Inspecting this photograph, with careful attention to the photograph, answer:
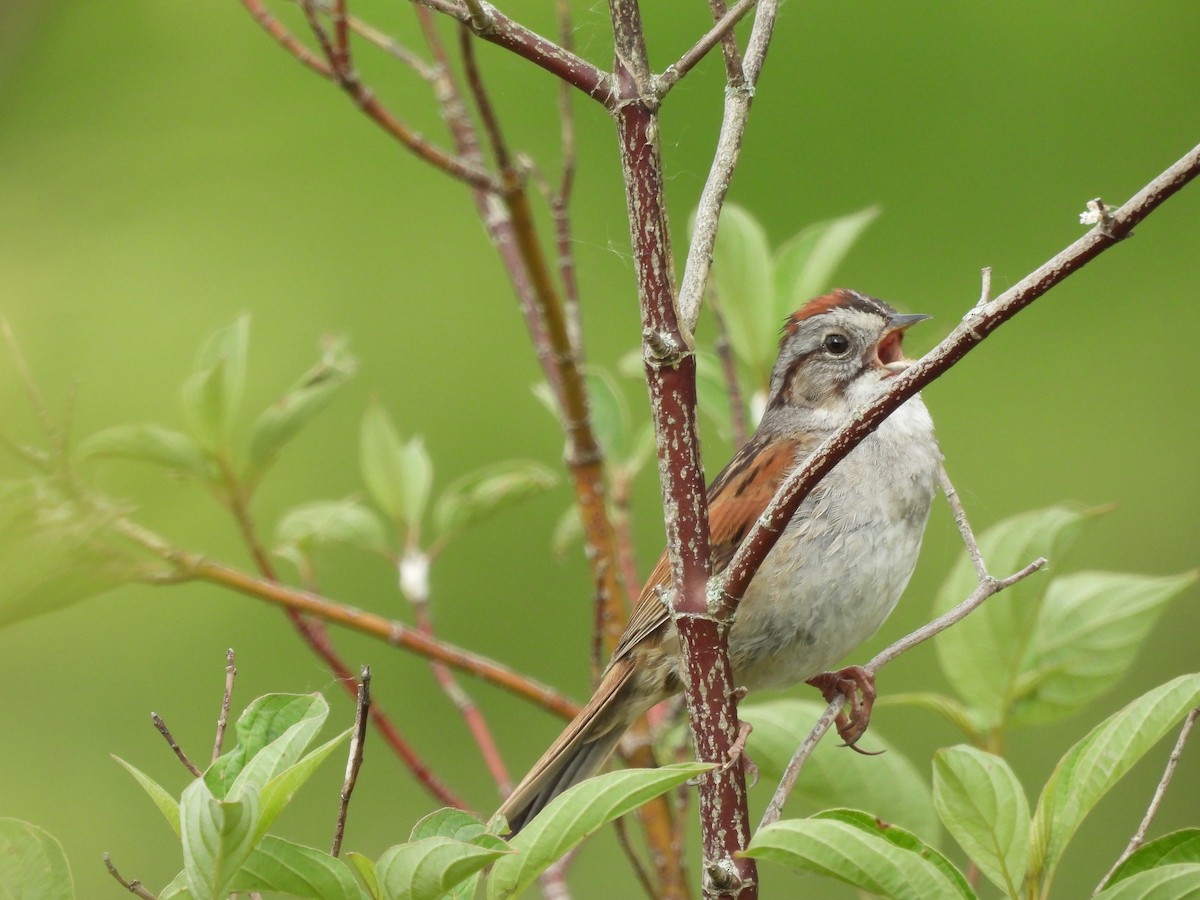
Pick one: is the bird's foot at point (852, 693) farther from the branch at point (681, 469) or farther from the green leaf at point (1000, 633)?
the branch at point (681, 469)

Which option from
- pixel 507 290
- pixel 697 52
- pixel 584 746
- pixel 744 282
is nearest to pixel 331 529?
pixel 584 746

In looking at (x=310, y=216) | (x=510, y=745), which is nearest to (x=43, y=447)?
(x=510, y=745)

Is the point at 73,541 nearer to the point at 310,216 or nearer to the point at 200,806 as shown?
the point at 200,806

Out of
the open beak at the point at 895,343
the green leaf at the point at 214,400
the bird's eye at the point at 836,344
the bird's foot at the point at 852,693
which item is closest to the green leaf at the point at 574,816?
the bird's foot at the point at 852,693

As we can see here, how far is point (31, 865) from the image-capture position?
3.54ft

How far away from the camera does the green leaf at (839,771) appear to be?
5.06 ft

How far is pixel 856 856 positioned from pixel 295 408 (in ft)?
3.41

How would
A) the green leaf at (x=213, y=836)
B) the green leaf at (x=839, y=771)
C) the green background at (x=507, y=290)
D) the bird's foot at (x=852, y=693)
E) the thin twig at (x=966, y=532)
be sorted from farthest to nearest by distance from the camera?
the green background at (x=507, y=290) < the bird's foot at (x=852, y=693) < the green leaf at (x=839, y=771) < the thin twig at (x=966, y=532) < the green leaf at (x=213, y=836)

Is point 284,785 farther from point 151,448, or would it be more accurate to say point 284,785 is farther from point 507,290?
point 507,290

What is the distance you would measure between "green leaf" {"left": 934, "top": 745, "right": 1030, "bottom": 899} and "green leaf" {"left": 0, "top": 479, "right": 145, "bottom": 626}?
0.76 metres

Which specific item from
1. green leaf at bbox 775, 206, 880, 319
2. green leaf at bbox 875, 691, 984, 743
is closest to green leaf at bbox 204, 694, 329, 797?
green leaf at bbox 875, 691, 984, 743

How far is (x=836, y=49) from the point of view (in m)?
5.63

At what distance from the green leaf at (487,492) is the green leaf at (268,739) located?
0.87m

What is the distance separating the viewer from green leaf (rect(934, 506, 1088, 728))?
1.65 m
